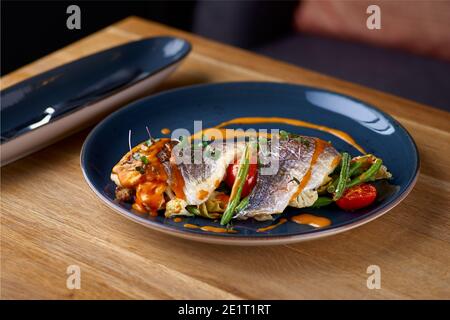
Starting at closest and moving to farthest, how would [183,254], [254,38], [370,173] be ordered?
1. [183,254]
2. [370,173]
3. [254,38]

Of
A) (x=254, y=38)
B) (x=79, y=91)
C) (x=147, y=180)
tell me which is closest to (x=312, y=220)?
(x=147, y=180)

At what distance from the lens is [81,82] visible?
1751mm

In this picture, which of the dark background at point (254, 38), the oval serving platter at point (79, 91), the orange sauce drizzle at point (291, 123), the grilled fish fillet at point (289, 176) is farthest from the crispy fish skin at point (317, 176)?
the dark background at point (254, 38)

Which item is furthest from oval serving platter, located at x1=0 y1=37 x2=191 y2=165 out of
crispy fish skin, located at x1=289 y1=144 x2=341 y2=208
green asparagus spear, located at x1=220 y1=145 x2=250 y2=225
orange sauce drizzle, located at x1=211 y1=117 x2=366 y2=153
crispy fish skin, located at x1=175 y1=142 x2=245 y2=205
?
crispy fish skin, located at x1=289 y1=144 x2=341 y2=208

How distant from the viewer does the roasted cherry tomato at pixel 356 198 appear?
4.05 ft

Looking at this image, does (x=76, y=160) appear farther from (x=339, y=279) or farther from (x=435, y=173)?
(x=435, y=173)

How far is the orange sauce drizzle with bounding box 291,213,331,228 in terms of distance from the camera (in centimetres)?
120

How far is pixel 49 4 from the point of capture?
279cm

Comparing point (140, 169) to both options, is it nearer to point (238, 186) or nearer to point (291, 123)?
point (238, 186)

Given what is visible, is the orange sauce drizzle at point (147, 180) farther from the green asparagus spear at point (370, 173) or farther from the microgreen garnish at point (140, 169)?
the green asparagus spear at point (370, 173)

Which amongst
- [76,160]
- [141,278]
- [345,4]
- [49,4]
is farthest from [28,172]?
[345,4]

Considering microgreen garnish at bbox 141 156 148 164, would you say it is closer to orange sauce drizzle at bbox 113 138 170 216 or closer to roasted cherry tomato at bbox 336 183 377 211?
orange sauce drizzle at bbox 113 138 170 216

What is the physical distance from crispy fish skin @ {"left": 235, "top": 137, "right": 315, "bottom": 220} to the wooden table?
0.08m

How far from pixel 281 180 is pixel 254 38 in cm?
177
